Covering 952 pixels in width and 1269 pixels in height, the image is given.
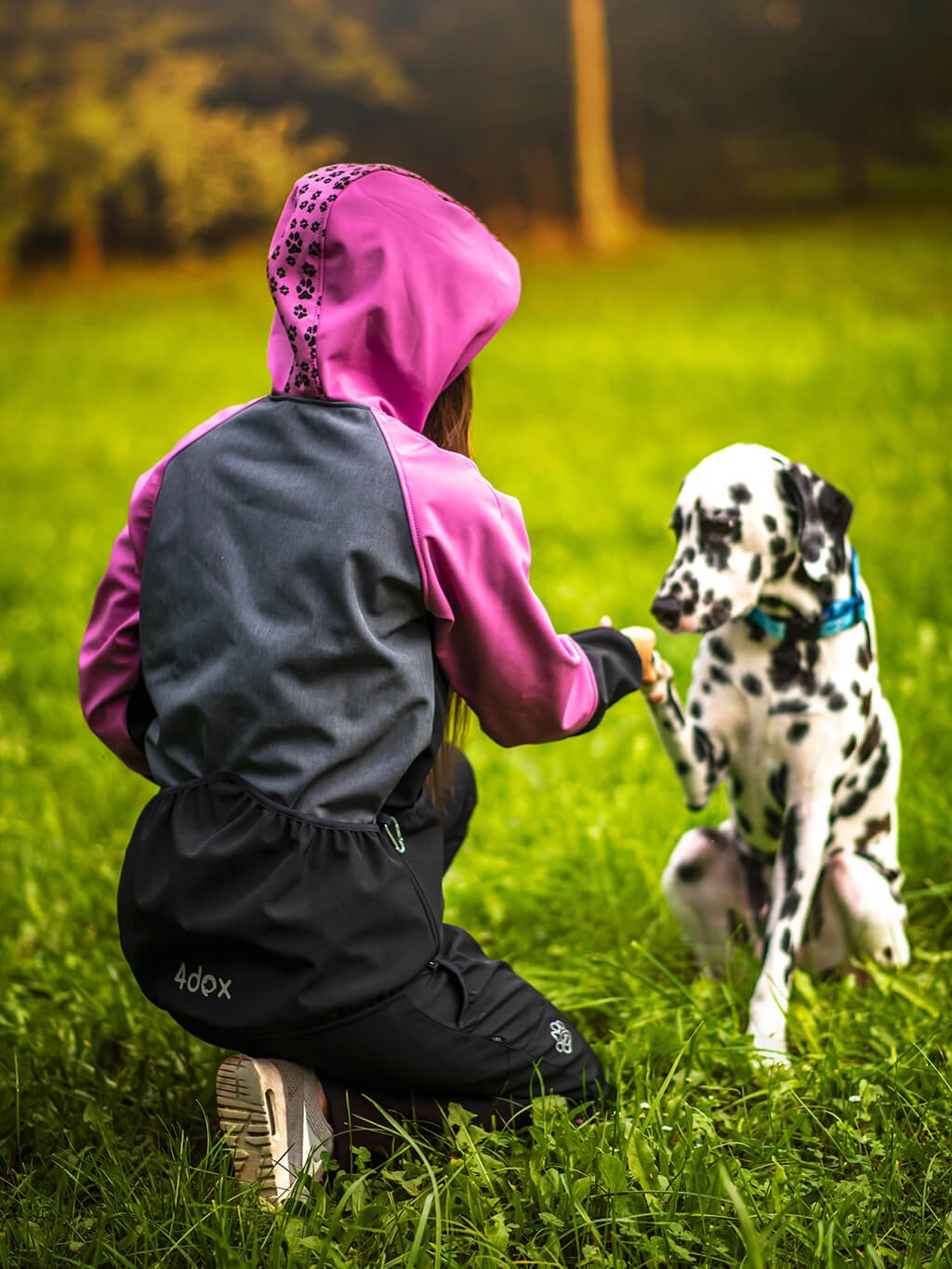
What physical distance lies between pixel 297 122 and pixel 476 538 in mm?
13105

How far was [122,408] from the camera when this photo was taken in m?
11.0

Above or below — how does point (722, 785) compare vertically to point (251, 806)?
below

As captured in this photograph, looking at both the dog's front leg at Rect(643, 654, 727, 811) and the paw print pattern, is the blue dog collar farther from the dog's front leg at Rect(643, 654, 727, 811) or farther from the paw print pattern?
the paw print pattern

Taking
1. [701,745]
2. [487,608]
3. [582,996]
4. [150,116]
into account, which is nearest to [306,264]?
[487,608]

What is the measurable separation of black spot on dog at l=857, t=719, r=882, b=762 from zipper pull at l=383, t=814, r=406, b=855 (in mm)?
1077

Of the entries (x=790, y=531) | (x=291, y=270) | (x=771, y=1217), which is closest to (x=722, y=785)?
(x=790, y=531)

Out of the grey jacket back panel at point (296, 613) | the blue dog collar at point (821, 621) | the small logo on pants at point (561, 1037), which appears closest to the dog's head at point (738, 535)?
the blue dog collar at point (821, 621)

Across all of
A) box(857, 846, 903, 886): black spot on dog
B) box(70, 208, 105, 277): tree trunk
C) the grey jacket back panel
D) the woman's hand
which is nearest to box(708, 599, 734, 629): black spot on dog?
the woman's hand

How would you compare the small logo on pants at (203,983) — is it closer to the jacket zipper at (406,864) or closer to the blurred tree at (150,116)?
the jacket zipper at (406,864)

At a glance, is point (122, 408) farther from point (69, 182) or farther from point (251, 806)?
point (251, 806)

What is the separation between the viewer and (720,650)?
281 cm

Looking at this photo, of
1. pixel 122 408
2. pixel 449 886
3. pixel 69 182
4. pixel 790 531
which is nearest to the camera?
pixel 790 531

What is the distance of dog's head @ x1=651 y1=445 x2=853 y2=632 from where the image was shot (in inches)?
101

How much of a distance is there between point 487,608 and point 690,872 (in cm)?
106
